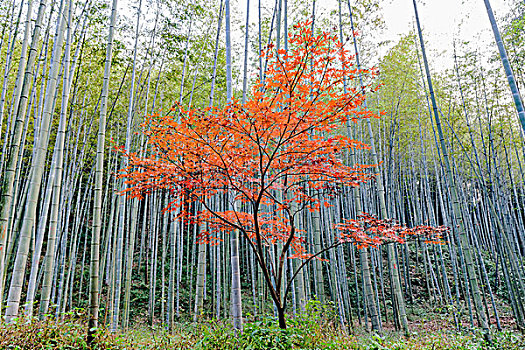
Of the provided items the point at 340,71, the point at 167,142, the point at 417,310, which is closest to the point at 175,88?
the point at 167,142

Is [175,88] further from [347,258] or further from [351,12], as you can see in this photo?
[347,258]

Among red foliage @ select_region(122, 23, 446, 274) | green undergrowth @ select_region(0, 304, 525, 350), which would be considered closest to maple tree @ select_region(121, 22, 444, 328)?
red foliage @ select_region(122, 23, 446, 274)

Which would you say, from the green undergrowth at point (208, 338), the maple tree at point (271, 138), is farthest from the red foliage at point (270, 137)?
the green undergrowth at point (208, 338)

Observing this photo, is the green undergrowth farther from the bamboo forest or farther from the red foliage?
the red foliage

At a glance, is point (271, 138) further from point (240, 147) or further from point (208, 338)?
point (208, 338)

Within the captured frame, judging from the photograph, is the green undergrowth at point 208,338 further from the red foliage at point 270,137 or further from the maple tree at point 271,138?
the red foliage at point 270,137

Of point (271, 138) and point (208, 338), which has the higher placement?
point (271, 138)

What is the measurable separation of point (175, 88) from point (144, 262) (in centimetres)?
560

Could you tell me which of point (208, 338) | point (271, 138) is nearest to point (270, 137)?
point (271, 138)

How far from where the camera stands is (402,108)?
8234 mm

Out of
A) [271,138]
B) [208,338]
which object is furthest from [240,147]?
[208,338]

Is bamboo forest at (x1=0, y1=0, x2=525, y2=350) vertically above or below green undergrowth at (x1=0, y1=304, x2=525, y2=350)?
above

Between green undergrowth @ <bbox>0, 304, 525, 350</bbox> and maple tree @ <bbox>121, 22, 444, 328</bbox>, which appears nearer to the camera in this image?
green undergrowth @ <bbox>0, 304, 525, 350</bbox>

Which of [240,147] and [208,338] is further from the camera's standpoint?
[240,147]
